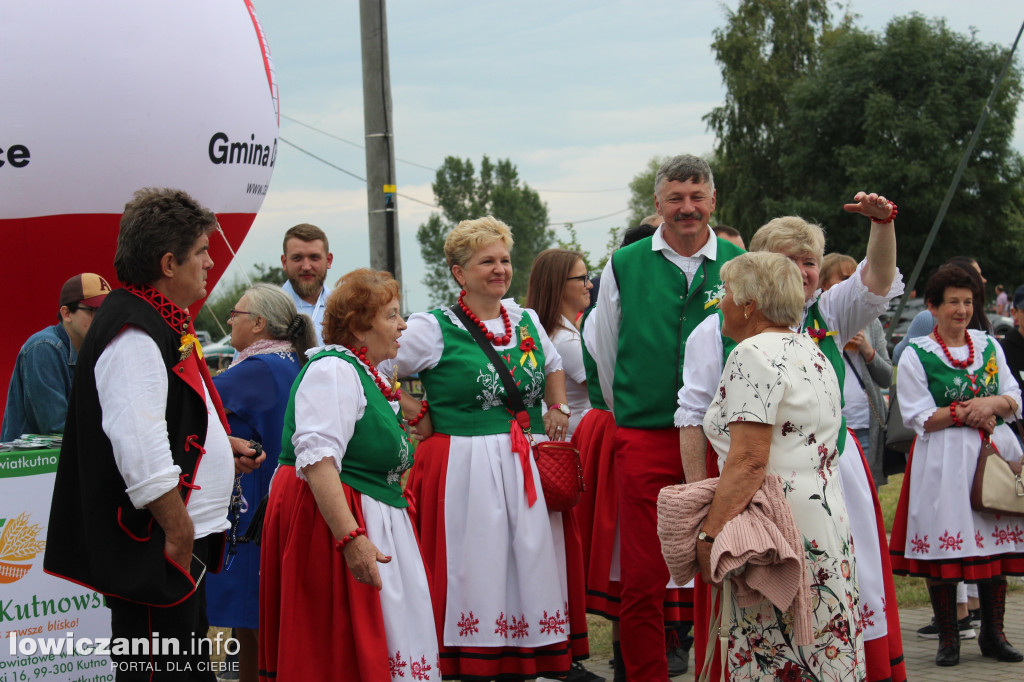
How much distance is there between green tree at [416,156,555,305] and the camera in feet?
279

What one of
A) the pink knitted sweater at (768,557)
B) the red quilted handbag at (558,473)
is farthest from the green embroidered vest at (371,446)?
the pink knitted sweater at (768,557)

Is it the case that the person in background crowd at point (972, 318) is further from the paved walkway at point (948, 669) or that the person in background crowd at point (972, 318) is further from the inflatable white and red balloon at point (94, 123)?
the inflatable white and red balloon at point (94, 123)

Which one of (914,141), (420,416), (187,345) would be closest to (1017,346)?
(420,416)

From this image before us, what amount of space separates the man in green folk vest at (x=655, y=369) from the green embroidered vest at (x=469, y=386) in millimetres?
461

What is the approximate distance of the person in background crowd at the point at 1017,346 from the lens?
626 cm

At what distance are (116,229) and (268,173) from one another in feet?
3.40

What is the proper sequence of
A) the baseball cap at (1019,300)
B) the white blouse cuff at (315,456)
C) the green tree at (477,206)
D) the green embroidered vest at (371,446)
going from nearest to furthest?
the white blouse cuff at (315,456) < the green embroidered vest at (371,446) < the baseball cap at (1019,300) < the green tree at (477,206)

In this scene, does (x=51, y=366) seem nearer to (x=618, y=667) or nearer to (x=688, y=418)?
(x=688, y=418)

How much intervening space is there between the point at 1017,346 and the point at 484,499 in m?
3.82

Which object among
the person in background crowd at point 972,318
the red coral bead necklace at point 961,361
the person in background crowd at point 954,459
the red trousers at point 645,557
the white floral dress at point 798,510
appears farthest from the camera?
the person in background crowd at point 972,318

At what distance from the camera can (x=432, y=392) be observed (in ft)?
15.1

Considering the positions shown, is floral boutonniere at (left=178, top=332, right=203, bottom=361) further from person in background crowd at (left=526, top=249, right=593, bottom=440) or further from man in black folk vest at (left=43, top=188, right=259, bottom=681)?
person in background crowd at (left=526, top=249, right=593, bottom=440)

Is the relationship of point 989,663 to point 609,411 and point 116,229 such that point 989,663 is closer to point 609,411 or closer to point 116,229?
point 609,411

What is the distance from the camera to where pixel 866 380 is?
586 cm
